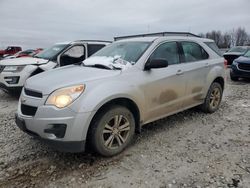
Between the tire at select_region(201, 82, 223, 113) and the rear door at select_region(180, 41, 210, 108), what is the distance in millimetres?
251

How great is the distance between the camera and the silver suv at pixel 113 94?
11.1 ft

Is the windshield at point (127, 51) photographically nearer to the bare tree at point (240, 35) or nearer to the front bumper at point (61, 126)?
the front bumper at point (61, 126)

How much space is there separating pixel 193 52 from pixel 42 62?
442cm

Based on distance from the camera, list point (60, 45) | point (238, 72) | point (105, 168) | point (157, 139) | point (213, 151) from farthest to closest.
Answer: point (238, 72), point (60, 45), point (157, 139), point (213, 151), point (105, 168)

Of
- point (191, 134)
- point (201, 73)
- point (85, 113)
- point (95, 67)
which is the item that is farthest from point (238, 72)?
point (85, 113)

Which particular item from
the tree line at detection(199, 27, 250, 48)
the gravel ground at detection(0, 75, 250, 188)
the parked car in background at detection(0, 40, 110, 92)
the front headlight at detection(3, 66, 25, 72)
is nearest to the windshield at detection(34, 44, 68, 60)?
the parked car in background at detection(0, 40, 110, 92)

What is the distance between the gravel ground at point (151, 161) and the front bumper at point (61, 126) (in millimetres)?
399

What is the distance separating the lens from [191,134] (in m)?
4.81

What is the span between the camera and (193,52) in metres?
5.42

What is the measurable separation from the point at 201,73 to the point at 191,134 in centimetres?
131

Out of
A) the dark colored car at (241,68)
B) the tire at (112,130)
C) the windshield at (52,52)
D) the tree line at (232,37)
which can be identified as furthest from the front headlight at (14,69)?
the tree line at (232,37)

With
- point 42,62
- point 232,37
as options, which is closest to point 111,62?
point 42,62

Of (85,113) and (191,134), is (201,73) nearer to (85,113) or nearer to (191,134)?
(191,134)

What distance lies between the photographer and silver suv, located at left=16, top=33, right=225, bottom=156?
3381 mm
